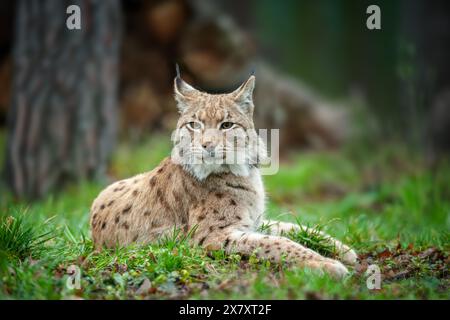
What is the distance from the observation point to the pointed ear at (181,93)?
6.73m

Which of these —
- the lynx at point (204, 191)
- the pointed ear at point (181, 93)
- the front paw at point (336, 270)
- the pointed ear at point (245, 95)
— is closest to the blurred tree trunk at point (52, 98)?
the lynx at point (204, 191)

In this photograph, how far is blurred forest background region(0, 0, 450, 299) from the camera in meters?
5.50

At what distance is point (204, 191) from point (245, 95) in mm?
1139

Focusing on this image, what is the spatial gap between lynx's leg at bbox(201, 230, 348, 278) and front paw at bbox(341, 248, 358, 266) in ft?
1.55

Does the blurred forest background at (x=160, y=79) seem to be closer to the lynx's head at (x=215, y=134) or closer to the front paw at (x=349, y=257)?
the lynx's head at (x=215, y=134)

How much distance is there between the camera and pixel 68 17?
11.4 metres

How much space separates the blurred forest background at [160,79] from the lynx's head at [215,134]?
3851 millimetres

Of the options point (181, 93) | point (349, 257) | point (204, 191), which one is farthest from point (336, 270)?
point (181, 93)

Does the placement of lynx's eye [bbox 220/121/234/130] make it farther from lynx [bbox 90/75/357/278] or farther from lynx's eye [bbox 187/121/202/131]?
lynx's eye [bbox 187/121/202/131]

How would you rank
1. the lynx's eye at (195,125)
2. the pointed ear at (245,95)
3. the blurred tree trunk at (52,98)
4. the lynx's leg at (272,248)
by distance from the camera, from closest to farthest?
the lynx's leg at (272,248) < the lynx's eye at (195,125) < the pointed ear at (245,95) < the blurred tree trunk at (52,98)

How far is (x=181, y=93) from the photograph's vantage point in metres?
6.77

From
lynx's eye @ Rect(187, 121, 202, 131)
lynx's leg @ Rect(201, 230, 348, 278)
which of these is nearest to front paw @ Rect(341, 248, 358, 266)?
lynx's leg @ Rect(201, 230, 348, 278)

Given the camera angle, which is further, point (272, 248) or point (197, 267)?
point (272, 248)

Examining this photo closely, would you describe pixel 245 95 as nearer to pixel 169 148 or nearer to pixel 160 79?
pixel 169 148
